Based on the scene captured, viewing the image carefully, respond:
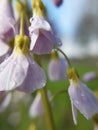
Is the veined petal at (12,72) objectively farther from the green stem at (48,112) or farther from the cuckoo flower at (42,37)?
the green stem at (48,112)

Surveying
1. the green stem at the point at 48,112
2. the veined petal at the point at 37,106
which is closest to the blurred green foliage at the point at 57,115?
the veined petal at the point at 37,106

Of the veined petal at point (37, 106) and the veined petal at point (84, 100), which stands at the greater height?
the veined petal at point (84, 100)

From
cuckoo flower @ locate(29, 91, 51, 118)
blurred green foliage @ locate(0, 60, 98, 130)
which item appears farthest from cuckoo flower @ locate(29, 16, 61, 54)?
blurred green foliage @ locate(0, 60, 98, 130)

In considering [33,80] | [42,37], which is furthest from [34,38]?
[33,80]

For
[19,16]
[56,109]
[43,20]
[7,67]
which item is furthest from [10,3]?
[56,109]

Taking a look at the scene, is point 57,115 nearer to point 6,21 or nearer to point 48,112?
point 48,112

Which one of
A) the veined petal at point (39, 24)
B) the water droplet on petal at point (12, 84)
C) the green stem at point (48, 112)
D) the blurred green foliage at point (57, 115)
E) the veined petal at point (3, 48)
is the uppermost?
the veined petal at point (39, 24)

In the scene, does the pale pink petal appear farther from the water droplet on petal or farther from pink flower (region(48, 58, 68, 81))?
pink flower (region(48, 58, 68, 81))
